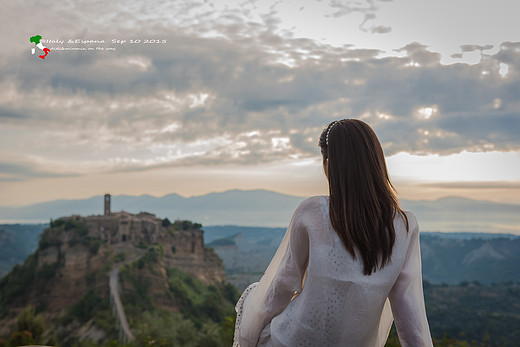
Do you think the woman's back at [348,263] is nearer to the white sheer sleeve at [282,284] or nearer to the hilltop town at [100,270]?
the white sheer sleeve at [282,284]

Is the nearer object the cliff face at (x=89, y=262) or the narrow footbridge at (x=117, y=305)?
the narrow footbridge at (x=117, y=305)

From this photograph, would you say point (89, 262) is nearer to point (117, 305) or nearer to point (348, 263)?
point (117, 305)

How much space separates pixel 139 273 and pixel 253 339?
29.8 meters

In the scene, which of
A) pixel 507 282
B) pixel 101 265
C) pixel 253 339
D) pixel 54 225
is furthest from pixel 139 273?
pixel 253 339

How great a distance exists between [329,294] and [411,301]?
310 mm

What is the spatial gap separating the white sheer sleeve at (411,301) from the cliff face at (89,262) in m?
28.1

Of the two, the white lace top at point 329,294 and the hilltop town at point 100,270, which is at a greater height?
the white lace top at point 329,294

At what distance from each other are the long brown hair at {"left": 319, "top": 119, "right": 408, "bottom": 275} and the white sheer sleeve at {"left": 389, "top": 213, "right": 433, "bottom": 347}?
0.32 ft

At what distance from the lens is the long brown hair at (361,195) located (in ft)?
4.75

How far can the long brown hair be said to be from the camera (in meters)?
1.45

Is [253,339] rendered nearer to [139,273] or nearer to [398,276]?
[398,276]

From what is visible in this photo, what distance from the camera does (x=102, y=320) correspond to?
25688 millimetres

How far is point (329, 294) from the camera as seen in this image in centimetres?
145

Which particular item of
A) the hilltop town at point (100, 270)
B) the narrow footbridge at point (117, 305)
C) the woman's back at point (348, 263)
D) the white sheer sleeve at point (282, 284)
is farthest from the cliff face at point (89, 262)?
the woman's back at point (348, 263)
